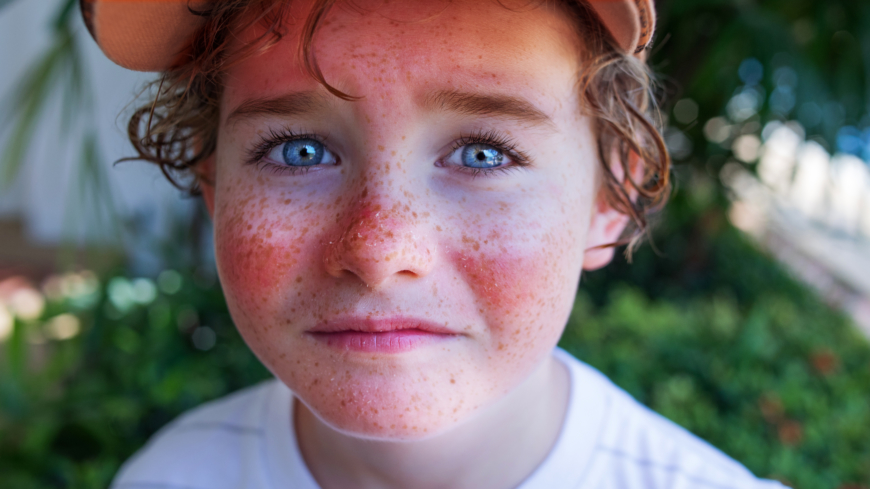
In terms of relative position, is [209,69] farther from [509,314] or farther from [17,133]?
[17,133]

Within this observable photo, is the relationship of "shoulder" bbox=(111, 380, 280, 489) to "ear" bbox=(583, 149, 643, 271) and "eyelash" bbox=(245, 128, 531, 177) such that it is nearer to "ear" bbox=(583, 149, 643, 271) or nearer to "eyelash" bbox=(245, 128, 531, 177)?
"eyelash" bbox=(245, 128, 531, 177)

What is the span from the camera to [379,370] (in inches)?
28.8

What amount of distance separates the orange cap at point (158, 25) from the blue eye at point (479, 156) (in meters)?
0.20

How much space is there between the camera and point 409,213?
0.70 metres

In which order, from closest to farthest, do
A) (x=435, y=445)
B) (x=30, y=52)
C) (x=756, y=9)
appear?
(x=435, y=445) → (x=756, y=9) → (x=30, y=52)

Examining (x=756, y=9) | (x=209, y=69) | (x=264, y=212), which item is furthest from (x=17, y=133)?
(x=756, y=9)

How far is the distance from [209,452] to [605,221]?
0.80 meters

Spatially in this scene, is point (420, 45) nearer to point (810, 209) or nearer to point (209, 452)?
point (209, 452)

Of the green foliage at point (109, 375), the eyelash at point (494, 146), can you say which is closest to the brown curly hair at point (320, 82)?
the eyelash at point (494, 146)

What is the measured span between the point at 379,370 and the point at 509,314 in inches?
6.7

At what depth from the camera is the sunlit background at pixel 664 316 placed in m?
1.68

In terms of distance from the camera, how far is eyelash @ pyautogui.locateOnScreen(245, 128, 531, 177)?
0.75m

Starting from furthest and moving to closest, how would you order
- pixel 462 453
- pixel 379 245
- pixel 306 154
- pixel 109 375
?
1. pixel 109 375
2. pixel 462 453
3. pixel 306 154
4. pixel 379 245

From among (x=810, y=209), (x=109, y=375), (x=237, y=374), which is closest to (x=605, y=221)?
(x=237, y=374)
